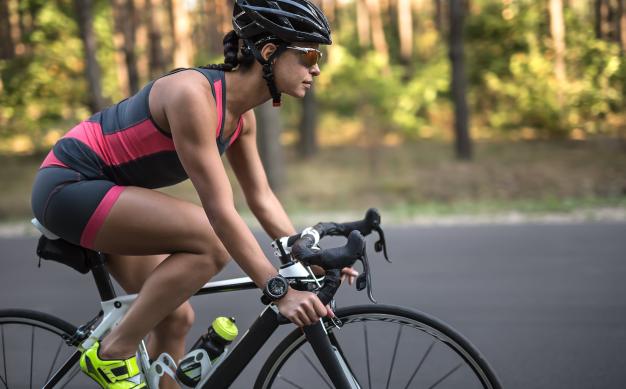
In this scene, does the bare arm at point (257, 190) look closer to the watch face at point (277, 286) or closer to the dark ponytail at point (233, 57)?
the dark ponytail at point (233, 57)

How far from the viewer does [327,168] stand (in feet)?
48.0

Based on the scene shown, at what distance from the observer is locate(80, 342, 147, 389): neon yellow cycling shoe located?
2238 mm

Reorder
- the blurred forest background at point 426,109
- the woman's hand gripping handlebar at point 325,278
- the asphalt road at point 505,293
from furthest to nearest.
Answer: the blurred forest background at point 426,109
the asphalt road at point 505,293
the woman's hand gripping handlebar at point 325,278

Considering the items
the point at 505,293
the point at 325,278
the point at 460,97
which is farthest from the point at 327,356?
the point at 460,97

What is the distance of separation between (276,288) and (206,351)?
44cm

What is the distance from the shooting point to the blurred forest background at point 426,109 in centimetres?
1195

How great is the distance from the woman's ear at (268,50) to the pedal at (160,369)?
→ 1.08 m

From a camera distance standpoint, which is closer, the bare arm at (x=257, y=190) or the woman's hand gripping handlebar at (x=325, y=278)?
the woman's hand gripping handlebar at (x=325, y=278)

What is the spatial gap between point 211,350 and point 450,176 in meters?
10.6

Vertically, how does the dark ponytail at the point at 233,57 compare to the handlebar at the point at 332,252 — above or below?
above

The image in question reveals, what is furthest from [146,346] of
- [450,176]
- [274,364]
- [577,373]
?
[450,176]

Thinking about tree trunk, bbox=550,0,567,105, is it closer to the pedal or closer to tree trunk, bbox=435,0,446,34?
tree trunk, bbox=435,0,446,34

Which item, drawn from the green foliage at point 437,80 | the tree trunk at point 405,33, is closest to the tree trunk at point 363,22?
the tree trunk at point 405,33

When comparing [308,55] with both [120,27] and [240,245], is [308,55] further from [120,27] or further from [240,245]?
[120,27]
